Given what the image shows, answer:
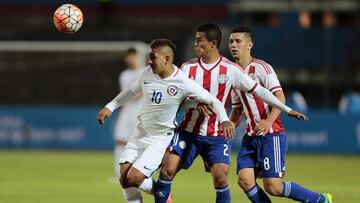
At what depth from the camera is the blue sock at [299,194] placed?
31.9 ft

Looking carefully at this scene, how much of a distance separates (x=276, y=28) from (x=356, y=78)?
3.30 m

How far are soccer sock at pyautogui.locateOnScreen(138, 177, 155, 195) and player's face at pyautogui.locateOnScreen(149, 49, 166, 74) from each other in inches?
47.2

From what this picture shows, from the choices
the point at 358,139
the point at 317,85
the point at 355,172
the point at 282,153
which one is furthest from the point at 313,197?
the point at 317,85

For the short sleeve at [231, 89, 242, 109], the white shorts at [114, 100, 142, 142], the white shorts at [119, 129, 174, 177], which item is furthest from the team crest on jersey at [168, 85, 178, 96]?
the white shorts at [114, 100, 142, 142]

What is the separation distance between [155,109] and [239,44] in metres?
1.23

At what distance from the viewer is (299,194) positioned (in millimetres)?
9750

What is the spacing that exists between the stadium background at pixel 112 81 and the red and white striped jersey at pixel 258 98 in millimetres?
2583

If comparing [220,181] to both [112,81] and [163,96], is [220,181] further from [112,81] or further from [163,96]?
[112,81]

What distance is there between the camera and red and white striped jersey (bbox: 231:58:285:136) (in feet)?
31.9

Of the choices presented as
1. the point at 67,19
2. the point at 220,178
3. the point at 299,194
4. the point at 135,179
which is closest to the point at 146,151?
the point at 135,179

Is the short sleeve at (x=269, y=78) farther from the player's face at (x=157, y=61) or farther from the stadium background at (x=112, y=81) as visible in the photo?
the stadium background at (x=112, y=81)

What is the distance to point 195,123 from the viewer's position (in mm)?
9695

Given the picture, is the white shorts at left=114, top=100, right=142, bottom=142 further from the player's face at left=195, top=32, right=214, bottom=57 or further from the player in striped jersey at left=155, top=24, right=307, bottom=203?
the player's face at left=195, top=32, right=214, bottom=57

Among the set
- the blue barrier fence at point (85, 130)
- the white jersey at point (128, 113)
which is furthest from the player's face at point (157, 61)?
the blue barrier fence at point (85, 130)
